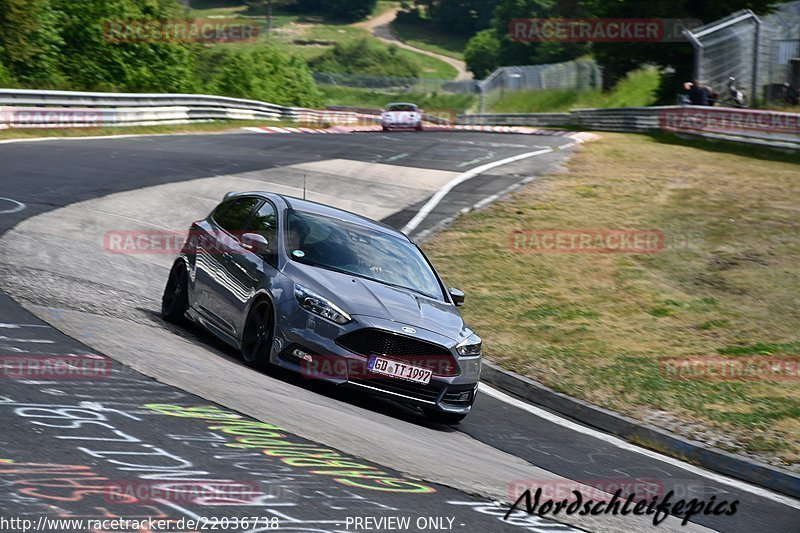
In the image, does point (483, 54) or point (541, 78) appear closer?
point (541, 78)

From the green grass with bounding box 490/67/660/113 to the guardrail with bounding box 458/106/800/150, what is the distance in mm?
7361

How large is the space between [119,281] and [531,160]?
19.0 metres

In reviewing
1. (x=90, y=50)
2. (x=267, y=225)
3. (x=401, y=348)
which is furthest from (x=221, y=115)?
(x=401, y=348)

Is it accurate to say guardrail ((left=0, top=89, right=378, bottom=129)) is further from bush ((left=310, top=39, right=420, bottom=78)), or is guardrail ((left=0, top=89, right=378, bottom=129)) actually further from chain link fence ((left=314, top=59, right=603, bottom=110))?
bush ((left=310, top=39, right=420, bottom=78))

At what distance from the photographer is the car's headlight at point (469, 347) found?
29.8 feet

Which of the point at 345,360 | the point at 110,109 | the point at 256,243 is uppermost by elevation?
the point at 110,109

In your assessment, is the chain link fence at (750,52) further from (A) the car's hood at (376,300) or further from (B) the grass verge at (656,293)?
(A) the car's hood at (376,300)

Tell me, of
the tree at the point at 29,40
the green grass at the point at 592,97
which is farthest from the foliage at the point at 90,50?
the green grass at the point at 592,97

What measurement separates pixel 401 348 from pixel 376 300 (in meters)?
0.51

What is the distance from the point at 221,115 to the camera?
41688mm

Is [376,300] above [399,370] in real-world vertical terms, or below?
above

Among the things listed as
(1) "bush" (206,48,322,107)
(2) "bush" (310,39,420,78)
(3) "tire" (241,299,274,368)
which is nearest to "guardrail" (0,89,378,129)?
(1) "bush" (206,48,322,107)

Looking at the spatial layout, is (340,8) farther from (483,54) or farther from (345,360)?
(345,360)

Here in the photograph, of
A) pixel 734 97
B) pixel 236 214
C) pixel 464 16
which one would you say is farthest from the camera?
pixel 464 16
